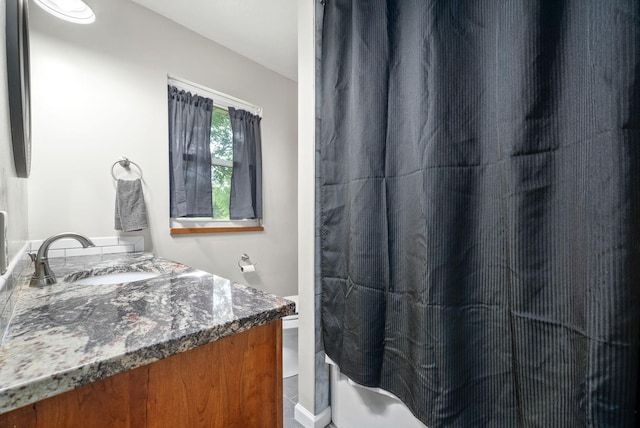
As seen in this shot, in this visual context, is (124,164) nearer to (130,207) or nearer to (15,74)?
(130,207)

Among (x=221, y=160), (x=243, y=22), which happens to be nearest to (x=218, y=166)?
(x=221, y=160)

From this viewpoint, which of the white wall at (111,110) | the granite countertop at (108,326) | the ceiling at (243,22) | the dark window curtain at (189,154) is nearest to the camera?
the granite countertop at (108,326)

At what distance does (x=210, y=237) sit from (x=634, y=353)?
2.10m

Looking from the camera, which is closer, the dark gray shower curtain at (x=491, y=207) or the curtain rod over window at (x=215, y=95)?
the dark gray shower curtain at (x=491, y=207)

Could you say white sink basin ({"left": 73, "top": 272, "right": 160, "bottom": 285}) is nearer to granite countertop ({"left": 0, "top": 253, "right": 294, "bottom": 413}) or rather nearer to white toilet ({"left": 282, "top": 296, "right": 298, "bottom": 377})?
granite countertop ({"left": 0, "top": 253, "right": 294, "bottom": 413})

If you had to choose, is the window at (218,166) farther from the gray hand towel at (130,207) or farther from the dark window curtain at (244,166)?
the gray hand towel at (130,207)

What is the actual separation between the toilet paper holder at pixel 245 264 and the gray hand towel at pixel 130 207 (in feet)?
2.59

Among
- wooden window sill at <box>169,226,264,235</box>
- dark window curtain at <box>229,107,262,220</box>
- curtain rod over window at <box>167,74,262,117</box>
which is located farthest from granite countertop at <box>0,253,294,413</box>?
curtain rod over window at <box>167,74,262,117</box>

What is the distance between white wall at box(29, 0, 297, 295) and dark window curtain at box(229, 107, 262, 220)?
0.18m

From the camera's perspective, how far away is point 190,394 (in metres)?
0.48

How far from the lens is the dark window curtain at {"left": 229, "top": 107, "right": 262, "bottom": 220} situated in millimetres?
2139

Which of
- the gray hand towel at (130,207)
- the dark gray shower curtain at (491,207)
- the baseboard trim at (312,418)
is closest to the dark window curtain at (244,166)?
the gray hand towel at (130,207)

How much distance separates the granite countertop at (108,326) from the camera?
0.35m

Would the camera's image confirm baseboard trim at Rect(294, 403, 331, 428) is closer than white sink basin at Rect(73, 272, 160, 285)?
No
